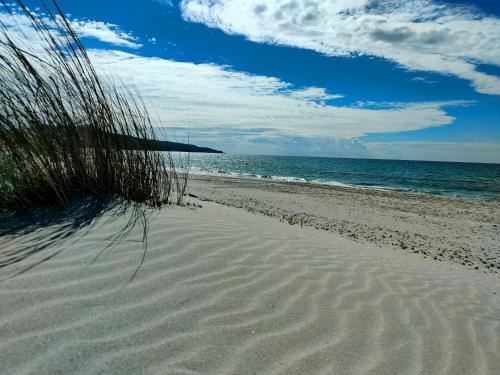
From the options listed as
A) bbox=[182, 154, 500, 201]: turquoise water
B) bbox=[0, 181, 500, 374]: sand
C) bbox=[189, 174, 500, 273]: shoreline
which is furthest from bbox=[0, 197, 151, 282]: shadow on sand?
bbox=[182, 154, 500, 201]: turquoise water

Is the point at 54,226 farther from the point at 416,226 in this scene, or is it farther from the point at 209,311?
the point at 416,226

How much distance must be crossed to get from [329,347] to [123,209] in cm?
250

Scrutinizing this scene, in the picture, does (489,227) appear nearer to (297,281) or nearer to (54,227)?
(297,281)

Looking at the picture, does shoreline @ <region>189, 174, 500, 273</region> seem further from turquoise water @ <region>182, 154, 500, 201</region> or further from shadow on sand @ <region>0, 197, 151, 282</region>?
turquoise water @ <region>182, 154, 500, 201</region>

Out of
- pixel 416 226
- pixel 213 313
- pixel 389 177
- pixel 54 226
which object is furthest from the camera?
pixel 389 177

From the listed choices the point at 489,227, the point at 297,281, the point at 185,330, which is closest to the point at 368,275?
the point at 297,281

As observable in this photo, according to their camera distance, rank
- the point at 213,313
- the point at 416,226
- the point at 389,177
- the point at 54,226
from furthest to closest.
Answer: the point at 389,177 → the point at 416,226 → the point at 54,226 → the point at 213,313

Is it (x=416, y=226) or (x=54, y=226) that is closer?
(x=54, y=226)

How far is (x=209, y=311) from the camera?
2.16 meters

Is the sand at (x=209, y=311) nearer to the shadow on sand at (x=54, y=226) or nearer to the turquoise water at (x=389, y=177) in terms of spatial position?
the shadow on sand at (x=54, y=226)

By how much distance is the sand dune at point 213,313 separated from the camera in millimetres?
1710

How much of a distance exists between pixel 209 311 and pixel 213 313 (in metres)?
0.03

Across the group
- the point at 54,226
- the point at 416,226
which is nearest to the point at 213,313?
the point at 54,226

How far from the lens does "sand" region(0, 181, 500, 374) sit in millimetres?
1715
